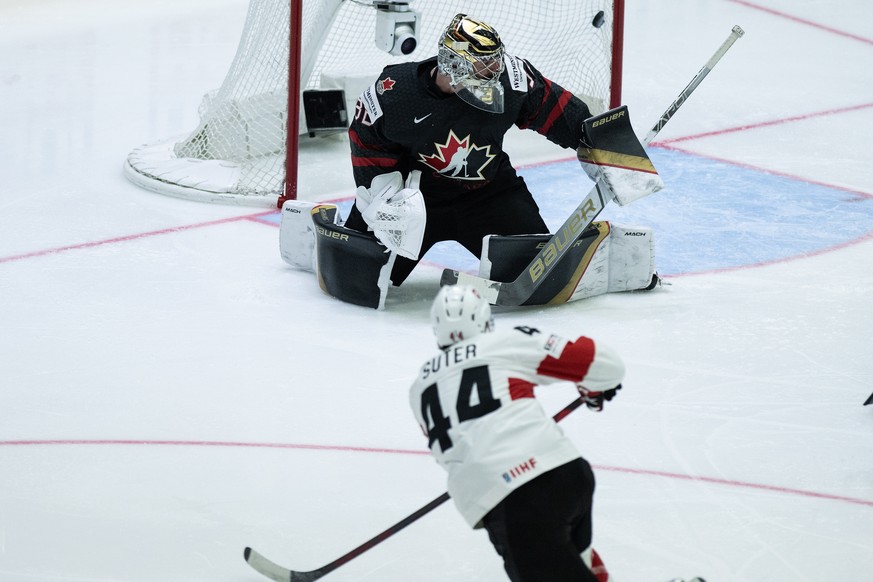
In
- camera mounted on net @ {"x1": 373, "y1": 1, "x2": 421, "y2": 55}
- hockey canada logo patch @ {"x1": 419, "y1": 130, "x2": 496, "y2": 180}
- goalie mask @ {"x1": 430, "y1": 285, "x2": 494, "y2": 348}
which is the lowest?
hockey canada logo patch @ {"x1": 419, "y1": 130, "x2": 496, "y2": 180}

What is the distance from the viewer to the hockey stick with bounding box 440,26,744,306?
420 cm

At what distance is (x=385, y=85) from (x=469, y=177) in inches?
15.5

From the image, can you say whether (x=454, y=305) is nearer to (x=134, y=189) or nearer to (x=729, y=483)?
(x=729, y=483)

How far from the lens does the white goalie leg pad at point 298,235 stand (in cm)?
470

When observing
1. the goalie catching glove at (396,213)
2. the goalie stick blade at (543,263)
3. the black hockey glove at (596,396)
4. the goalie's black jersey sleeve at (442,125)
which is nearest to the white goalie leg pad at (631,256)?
the goalie stick blade at (543,263)

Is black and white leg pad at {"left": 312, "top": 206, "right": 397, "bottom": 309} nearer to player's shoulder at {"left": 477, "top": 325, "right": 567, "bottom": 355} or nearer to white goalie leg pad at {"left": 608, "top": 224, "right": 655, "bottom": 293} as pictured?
white goalie leg pad at {"left": 608, "top": 224, "right": 655, "bottom": 293}

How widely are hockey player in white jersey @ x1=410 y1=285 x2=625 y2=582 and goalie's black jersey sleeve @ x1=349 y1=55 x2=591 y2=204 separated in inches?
69.2

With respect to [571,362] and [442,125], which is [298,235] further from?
[571,362]

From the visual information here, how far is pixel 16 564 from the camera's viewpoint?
285cm

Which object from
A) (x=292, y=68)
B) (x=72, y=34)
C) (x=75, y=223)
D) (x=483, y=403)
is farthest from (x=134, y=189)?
(x=483, y=403)

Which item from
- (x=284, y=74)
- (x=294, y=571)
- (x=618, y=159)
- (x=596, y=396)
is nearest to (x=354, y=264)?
(x=618, y=159)

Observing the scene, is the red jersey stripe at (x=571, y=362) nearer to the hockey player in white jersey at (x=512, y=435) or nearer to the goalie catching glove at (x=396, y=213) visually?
the hockey player in white jersey at (x=512, y=435)

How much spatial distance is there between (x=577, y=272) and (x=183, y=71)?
4.06 m

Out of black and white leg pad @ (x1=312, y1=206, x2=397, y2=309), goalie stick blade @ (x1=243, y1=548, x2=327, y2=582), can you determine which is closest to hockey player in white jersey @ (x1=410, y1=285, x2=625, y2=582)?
goalie stick blade @ (x1=243, y1=548, x2=327, y2=582)
